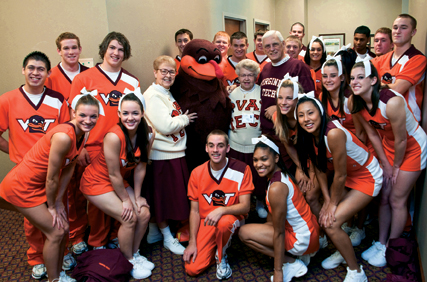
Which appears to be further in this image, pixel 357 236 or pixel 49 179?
pixel 357 236

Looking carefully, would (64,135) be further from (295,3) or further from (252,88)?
(295,3)

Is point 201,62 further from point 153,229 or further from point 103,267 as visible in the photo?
point 103,267

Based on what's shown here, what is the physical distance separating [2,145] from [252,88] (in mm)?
2089

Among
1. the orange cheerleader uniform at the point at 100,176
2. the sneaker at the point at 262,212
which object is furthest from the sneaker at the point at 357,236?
the orange cheerleader uniform at the point at 100,176

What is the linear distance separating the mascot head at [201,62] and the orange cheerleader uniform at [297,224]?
105cm

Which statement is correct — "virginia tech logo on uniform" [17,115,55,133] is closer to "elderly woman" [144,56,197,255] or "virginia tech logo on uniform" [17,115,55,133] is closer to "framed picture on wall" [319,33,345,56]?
"elderly woman" [144,56,197,255]

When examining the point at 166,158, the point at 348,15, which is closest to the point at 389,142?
the point at 166,158

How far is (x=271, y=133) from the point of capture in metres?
2.82

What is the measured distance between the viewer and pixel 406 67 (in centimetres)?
261

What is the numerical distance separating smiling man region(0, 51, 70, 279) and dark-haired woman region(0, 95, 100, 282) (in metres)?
0.31

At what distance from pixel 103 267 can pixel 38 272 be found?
0.56 meters

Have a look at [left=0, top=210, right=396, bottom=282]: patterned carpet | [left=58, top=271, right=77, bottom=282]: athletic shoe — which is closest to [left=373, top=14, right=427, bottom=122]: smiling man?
[left=0, top=210, right=396, bottom=282]: patterned carpet

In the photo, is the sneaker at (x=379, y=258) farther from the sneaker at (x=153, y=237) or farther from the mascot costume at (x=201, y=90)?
the sneaker at (x=153, y=237)

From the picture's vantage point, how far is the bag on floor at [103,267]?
223 cm
